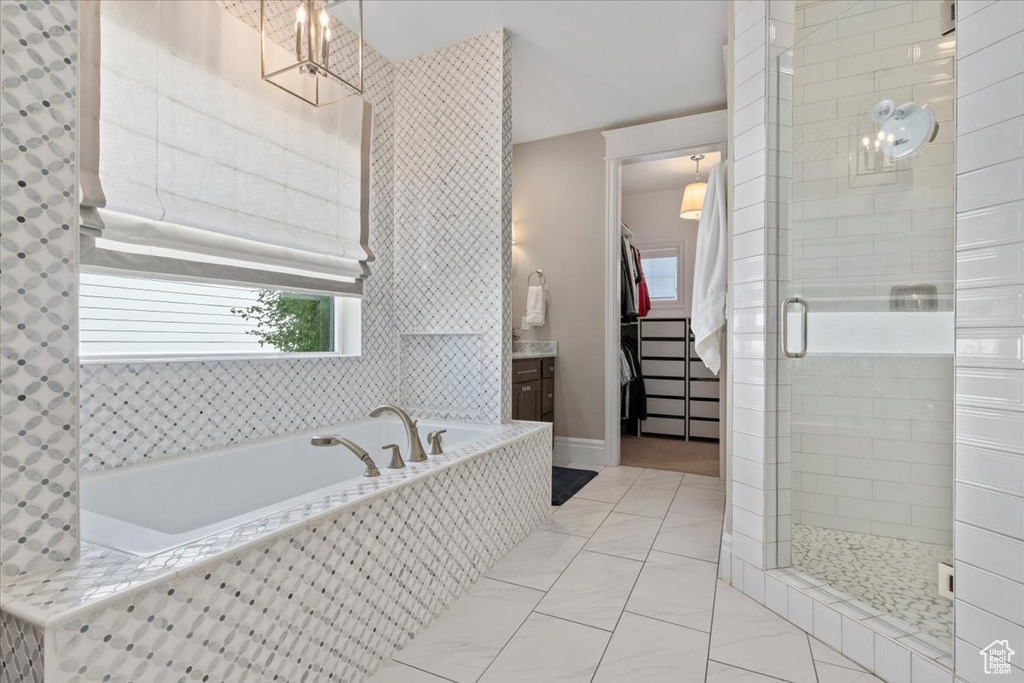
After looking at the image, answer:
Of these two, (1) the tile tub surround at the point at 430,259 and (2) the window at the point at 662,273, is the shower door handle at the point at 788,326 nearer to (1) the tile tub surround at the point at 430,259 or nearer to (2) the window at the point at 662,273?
(1) the tile tub surround at the point at 430,259

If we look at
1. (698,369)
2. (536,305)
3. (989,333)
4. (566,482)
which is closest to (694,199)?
(536,305)

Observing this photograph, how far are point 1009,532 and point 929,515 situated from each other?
70 centimetres

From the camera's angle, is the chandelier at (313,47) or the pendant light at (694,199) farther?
the pendant light at (694,199)

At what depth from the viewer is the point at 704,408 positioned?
15.8 ft

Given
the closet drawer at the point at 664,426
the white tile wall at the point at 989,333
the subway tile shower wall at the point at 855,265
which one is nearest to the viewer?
the white tile wall at the point at 989,333

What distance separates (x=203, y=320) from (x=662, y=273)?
14.3 ft

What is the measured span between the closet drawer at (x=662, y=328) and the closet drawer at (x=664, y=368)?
0.87ft

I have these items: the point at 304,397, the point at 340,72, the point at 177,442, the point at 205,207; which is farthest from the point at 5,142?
the point at 340,72

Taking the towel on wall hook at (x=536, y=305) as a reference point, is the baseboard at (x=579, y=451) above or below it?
below

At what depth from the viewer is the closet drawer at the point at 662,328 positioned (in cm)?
499

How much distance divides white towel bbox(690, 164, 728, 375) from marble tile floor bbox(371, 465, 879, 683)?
0.92 m

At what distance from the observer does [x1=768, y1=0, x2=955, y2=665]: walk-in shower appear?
162 centimetres

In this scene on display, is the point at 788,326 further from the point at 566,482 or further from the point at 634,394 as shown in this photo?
the point at 634,394

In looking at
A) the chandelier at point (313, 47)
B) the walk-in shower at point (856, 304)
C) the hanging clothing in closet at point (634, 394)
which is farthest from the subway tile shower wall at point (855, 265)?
the hanging clothing in closet at point (634, 394)
